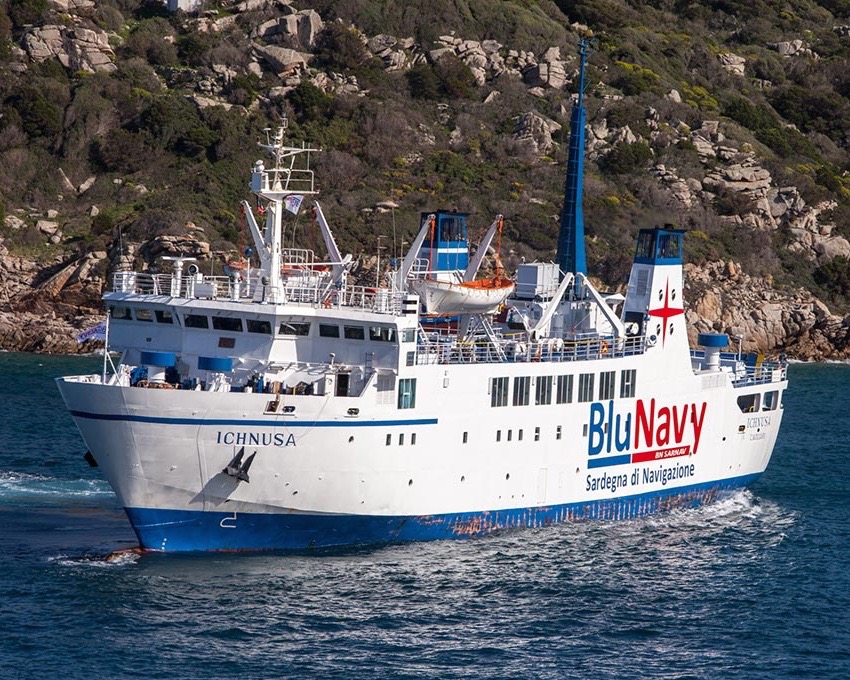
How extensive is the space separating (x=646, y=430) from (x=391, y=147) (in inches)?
2290

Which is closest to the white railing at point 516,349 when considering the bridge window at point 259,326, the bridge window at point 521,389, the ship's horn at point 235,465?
the bridge window at point 521,389

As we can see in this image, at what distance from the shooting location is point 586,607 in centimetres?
3419

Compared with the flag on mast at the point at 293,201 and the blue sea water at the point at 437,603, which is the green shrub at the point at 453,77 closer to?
the blue sea water at the point at 437,603

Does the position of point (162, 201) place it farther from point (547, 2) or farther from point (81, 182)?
point (547, 2)

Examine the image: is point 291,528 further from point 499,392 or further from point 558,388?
point 558,388

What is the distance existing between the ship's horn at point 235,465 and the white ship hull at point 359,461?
14 centimetres

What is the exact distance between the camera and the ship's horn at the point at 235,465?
114 ft

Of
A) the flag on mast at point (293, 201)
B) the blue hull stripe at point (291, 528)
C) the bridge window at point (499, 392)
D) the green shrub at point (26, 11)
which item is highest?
the green shrub at point (26, 11)

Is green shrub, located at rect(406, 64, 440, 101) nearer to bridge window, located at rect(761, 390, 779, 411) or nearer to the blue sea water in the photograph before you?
bridge window, located at rect(761, 390, 779, 411)

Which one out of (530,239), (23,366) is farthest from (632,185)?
(23,366)

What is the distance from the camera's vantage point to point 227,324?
3775 centimetres

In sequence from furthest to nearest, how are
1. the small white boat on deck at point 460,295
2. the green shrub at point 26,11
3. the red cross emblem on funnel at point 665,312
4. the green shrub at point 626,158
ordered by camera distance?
the green shrub at point 26,11, the green shrub at point 626,158, the red cross emblem on funnel at point 665,312, the small white boat on deck at point 460,295

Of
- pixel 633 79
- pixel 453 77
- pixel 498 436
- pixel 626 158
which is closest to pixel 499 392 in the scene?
pixel 498 436

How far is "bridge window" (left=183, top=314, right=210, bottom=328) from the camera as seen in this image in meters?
38.0
